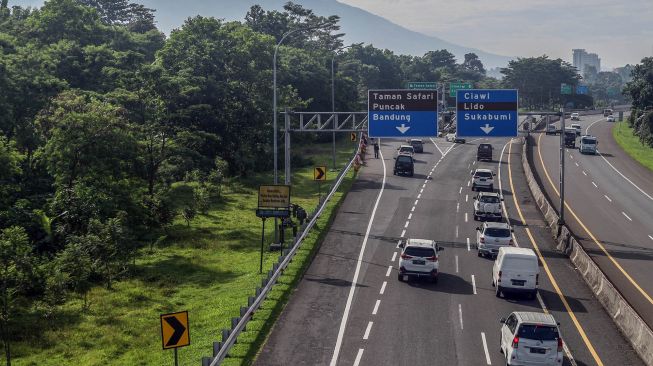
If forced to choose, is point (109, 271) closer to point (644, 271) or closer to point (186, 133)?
point (186, 133)

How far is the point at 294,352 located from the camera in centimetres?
2384

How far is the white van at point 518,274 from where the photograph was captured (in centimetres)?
3069

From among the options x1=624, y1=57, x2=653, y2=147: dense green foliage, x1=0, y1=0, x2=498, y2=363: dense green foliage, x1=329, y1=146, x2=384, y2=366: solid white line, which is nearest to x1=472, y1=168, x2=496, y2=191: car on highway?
x1=329, y1=146, x2=384, y2=366: solid white line

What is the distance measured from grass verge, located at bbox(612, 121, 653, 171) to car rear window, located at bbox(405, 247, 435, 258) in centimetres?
5446

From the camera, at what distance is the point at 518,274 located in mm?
30734

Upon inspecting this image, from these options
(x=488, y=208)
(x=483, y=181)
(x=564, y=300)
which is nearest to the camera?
(x=564, y=300)

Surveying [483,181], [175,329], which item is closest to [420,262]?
[175,329]

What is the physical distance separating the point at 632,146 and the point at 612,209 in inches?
1845

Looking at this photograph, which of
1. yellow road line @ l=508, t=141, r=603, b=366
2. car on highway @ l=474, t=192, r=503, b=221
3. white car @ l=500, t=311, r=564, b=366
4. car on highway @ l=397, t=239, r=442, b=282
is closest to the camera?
white car @ l=500, t=311, r=564, b=366

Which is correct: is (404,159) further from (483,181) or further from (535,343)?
(535,343)

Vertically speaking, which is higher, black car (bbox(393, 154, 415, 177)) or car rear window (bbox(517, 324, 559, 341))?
black car (bbox(393, 154, 415, 177))

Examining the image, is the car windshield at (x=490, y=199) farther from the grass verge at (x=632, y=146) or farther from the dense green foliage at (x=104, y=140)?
the grass verge at (x=632, y=146)

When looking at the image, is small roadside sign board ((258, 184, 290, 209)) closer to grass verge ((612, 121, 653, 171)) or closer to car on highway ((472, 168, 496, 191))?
car on highway ((472, 168, 496, 191))

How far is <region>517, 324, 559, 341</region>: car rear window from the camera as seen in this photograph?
22016mm
